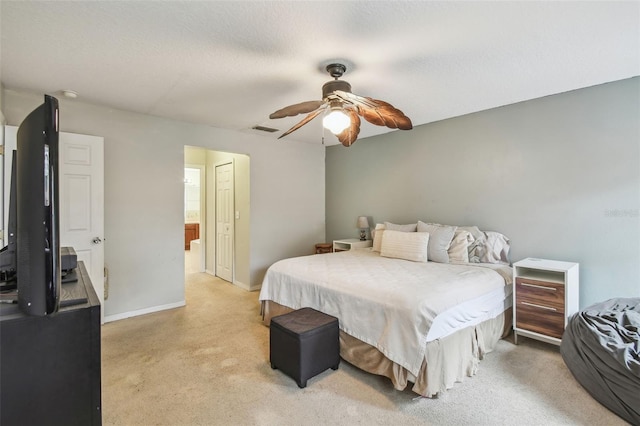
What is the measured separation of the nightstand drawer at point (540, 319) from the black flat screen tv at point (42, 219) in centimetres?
324

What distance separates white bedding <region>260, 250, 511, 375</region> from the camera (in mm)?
1986

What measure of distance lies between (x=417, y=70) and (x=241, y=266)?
365 cm

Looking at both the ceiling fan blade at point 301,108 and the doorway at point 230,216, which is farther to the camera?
the doorway at point 230,216

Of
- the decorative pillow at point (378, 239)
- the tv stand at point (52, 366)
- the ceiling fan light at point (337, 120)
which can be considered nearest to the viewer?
the tv stand at point (52, 366)

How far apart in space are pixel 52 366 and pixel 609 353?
283cm

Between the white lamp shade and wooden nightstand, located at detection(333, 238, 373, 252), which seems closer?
wooden nightstand, located at detection(333, 238, 373, 252)

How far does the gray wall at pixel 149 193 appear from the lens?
3.35m

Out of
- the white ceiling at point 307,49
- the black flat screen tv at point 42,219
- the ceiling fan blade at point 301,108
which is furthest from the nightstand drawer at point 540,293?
the black flat screen tv at point 42,219

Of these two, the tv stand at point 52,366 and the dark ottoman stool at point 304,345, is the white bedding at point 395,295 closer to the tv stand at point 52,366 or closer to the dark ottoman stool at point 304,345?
the dark ottoman stool at point 304,345

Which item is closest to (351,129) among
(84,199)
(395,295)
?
(395,295)

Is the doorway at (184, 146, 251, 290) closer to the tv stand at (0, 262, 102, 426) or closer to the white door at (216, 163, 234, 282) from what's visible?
the white door at (216, 163, 234, 282)

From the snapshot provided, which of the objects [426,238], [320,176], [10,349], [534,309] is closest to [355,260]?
[426,238]

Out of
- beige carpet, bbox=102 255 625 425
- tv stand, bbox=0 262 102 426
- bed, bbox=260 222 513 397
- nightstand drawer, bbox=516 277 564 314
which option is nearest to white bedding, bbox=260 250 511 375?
bed, bbox=260 222 513 397

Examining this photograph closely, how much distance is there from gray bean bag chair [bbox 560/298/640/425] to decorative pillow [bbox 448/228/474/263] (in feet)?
3.38
